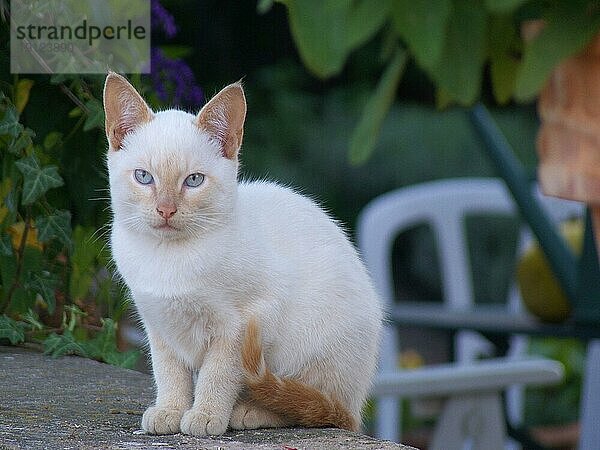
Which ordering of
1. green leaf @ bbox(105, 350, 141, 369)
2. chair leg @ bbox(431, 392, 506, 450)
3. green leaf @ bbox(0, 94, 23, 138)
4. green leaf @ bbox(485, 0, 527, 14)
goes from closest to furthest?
green leaf @ bbox(485, 0, 527, 14) < green leaf @ bbox(0, 94, 23, 138) < green leaf @ bbox(105, 350, 141, 369) < chair leg @ bbox(431, 392, 506, 450)

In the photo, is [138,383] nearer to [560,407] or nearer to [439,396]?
[439,396]

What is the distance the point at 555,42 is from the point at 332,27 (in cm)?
15

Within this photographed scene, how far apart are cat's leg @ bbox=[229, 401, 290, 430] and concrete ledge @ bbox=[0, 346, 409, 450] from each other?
0.5 inches

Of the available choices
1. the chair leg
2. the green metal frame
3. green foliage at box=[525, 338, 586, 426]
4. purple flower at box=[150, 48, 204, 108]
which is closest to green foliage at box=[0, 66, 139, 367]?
purple flower at box=[150, 48, 204, 108]

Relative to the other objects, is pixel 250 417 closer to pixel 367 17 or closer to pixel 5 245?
pixel 5 245

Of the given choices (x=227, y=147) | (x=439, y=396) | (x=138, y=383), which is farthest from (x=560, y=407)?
(x=227, y=147)

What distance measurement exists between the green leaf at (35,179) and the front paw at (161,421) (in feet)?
1.55

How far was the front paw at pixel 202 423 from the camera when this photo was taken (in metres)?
1.19

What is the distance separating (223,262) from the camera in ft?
3.88

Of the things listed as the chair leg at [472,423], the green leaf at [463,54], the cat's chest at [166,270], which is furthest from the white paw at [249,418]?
the chair leg at [472,423]

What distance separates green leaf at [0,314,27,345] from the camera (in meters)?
1.64

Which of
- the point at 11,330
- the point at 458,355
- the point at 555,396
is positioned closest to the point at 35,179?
the point at 11,330

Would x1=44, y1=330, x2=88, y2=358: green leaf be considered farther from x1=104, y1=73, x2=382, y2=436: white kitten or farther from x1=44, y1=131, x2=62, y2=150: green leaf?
x1=104, y1=73, x2=382, y2=436: white kitten

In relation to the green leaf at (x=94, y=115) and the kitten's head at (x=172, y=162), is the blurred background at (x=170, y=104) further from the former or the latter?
the kitten's head at (x=172, y=162)
